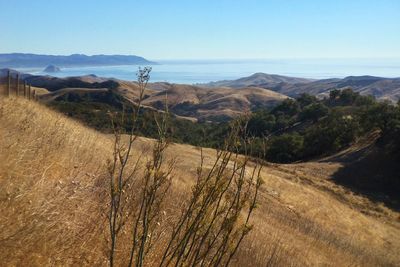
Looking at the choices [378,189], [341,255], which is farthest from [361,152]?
[341,255]

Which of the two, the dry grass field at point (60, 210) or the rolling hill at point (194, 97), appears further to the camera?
the rolling hill at point (194, 97)

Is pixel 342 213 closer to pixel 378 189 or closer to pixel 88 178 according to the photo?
pixel 378 189

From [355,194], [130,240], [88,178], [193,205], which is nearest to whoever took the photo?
[193,205]

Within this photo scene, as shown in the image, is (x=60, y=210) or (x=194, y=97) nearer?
(x=60, y=210)

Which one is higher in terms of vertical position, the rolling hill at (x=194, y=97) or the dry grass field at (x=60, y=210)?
the dry grass field at (x=60, y=210)

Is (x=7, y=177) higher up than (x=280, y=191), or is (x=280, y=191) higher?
(x=7, y=177)

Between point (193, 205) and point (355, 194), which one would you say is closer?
point (193, 205)

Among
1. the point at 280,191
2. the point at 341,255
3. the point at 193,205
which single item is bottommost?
the point at 280,191

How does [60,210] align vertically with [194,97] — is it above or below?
above

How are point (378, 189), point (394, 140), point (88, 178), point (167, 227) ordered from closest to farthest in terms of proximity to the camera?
1. point (167, 227)
2. point (88, 178)
3. point (378, 189)
4. point (394, 140)

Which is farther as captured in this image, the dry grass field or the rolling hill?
the rolling hill

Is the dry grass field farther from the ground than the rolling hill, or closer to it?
farther from the ground

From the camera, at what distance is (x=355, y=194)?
29156 mm

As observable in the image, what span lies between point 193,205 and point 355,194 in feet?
92.9
